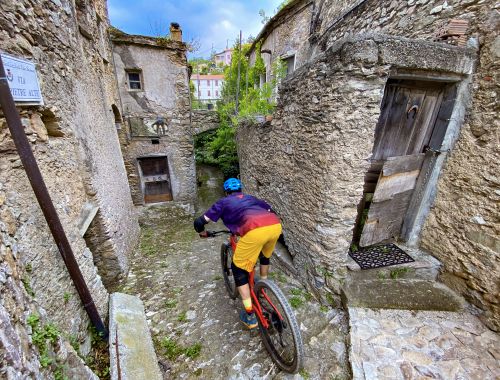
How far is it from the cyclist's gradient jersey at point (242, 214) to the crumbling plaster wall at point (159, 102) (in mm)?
5149

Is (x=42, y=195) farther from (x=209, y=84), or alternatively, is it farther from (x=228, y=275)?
(x=209, y=84)

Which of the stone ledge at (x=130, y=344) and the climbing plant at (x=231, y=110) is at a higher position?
the climbing plant at (x=231, y=110)

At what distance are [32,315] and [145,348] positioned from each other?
117cm

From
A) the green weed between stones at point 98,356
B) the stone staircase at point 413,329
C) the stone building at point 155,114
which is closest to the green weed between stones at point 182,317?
the green weed between stones at point 98,356

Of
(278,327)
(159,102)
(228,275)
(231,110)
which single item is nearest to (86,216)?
(228,275)

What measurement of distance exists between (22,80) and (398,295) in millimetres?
4390

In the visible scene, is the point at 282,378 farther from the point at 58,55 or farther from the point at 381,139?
the point at 58,55

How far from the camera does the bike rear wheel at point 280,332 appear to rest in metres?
1.95

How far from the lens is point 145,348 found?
84.7 inches

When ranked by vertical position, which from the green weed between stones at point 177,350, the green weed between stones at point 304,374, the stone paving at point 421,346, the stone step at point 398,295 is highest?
the stone step at point 398,295

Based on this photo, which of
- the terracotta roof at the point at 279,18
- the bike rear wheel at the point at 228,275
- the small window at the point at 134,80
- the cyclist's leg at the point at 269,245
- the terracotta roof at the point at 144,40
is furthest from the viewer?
the terracotta roof at the point at 279,18

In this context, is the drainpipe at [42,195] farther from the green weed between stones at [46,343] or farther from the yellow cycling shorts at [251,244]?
the yellow cycling shorts at [251,244]

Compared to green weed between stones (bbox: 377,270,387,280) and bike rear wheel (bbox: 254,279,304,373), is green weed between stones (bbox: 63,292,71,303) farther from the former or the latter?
green weed between stones (bbox: 377,270,387,280)

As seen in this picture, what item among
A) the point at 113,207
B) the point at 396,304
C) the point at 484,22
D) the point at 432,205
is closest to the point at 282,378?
the point at 396,304
